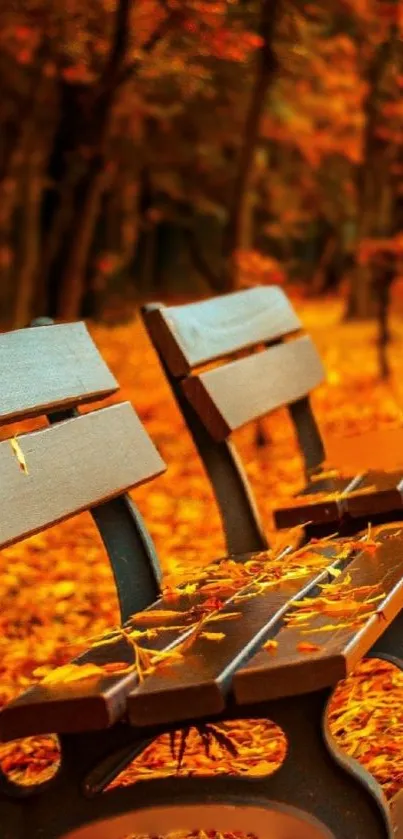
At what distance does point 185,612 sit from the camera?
8.87 feet

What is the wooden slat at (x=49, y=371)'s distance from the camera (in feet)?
8.96

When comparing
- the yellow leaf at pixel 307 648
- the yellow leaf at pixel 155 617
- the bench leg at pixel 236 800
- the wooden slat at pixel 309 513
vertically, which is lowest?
the bench leg at pixel 236 800

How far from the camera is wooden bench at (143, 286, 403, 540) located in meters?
3.36

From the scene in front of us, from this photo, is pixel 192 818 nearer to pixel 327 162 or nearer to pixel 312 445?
pixel 312 445

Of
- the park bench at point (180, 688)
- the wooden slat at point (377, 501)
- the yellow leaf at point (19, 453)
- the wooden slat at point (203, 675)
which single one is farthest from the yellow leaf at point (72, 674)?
the wooden slat at point (377, 501)

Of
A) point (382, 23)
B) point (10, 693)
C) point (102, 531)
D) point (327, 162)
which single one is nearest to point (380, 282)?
point (382, 23)

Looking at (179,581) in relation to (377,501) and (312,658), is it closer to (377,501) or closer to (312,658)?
(377,501)

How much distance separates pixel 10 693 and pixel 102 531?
124 cm

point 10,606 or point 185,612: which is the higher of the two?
point 185,612

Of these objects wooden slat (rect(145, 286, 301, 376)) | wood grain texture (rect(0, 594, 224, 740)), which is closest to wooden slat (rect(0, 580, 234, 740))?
wood grain texture (rect(0, 594, 224, 740))

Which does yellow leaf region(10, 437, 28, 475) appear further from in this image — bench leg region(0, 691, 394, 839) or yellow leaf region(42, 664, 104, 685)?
bench leg region(0, 691, 394, 839)

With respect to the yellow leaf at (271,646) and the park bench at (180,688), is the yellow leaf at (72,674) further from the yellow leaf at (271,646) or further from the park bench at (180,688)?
the yellow leaf at (271,646)

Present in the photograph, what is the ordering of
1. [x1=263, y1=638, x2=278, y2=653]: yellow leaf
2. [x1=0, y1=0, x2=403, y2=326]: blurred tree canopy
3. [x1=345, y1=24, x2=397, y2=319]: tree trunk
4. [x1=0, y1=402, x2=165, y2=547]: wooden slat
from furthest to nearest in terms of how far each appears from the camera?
[x1=345, y1=24, x2=397, y2=319]: tree trunk, [x1=0, y1=0, x2=403, y2=326]: blurred tree canopy, [x1=0, y1=402, x2=165, y2=547]: wooden slat, [x1=263, y1=638, x2=278, y2=653]: yellow leaf

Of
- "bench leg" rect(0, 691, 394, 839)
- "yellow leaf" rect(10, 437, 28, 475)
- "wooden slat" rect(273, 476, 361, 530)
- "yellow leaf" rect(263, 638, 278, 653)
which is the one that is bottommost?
"bench leg" rect(0, 691, 394, 839)
